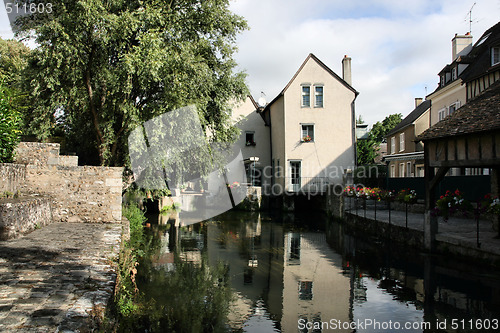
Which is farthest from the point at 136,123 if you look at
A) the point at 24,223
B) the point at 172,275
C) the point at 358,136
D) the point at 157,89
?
the point at 358,136

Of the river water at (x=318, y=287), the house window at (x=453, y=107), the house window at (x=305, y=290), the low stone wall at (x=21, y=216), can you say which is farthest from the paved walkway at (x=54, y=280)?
the house window at (x=453, y=107)

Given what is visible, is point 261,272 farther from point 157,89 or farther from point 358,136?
point 358,136

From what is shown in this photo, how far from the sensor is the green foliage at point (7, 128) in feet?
32.3

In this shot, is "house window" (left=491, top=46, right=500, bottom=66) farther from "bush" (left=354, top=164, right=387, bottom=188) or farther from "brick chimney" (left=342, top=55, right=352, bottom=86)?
"brick chimney" (left=342, top=55, right=352, bottom=86)

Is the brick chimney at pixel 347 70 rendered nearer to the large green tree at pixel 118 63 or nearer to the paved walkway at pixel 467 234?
the large green tree at pixel 118 63

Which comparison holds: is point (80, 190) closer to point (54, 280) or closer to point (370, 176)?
point (54, 280)

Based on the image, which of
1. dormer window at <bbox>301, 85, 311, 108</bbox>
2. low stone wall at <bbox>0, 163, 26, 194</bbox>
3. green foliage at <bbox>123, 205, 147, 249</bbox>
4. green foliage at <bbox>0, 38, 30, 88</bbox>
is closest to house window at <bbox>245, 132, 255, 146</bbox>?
dormer window at <bbox>301, 85, 311, 108</bbox>

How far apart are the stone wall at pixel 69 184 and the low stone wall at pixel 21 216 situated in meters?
0.94

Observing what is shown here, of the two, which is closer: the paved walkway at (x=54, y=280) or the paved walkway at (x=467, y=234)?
the paved walkway at (x=54, y=280)

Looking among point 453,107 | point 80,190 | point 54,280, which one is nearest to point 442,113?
point 453,107

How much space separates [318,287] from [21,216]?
6690 mm

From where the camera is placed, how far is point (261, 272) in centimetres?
964

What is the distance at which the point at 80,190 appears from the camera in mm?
11945

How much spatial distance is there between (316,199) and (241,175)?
6.50m
